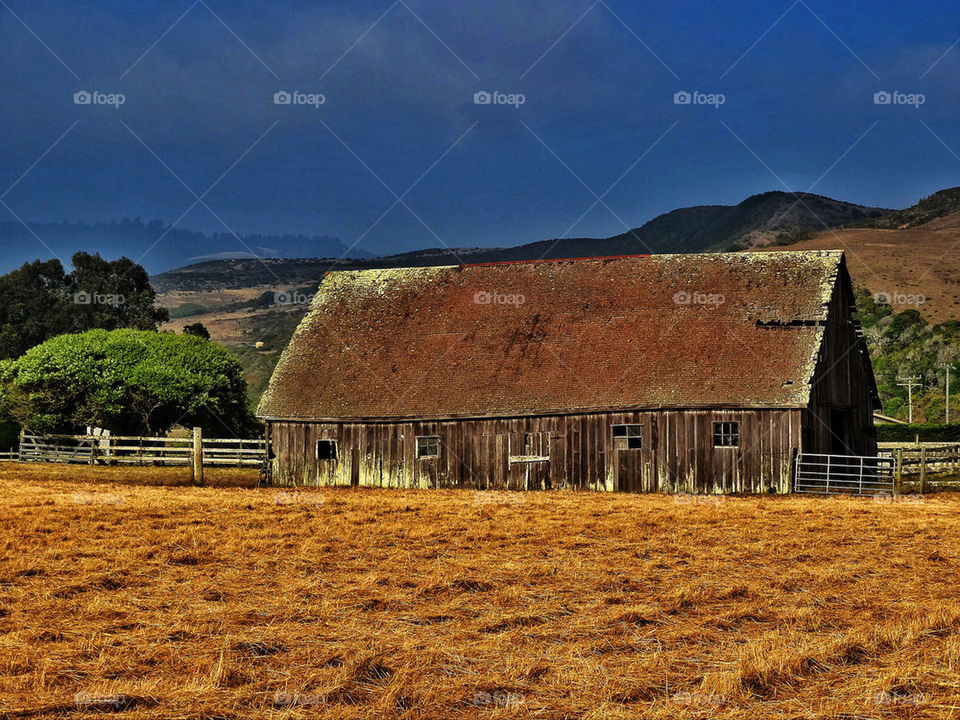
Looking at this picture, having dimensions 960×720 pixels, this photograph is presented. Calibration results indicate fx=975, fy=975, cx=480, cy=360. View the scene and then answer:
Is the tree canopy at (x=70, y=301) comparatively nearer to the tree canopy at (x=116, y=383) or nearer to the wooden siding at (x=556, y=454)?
the tree canopy at (x=116, y=383)

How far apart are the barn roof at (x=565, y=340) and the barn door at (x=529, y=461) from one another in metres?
1.02

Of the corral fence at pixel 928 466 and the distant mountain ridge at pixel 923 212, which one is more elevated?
the distant mountain ridge at pixel 923 212

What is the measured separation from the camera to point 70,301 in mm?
77812

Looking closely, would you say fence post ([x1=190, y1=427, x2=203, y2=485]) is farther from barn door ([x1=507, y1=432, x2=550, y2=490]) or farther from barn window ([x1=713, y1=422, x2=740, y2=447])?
barn window ([x1=713, y1=422, x2=740, y2=447])

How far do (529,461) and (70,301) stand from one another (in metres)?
57.6

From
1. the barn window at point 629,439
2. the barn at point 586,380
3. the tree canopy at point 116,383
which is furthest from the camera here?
the tree canopy at point 116,383

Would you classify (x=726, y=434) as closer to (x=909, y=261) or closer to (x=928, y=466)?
(x=928, y=466)

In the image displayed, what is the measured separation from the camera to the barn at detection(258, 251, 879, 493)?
3072 centimetres

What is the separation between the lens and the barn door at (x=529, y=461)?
32.2 meters

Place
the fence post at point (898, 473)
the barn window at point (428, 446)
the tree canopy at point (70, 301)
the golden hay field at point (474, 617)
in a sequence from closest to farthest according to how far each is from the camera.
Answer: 1. the golden hay field at point (474, 617)
2. the fence post at point (898, 473)
3. the barn window at point (428, 446)
4. the tree canopy at point (70, 301)

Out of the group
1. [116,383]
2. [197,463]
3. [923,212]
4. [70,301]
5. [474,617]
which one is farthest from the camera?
[923,212]

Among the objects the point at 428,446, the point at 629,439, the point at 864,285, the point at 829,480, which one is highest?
the point at 864,285

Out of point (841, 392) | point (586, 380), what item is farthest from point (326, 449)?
point (841, 392)

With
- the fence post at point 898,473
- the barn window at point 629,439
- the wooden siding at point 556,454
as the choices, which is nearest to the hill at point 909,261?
the fence post at point 898,473
